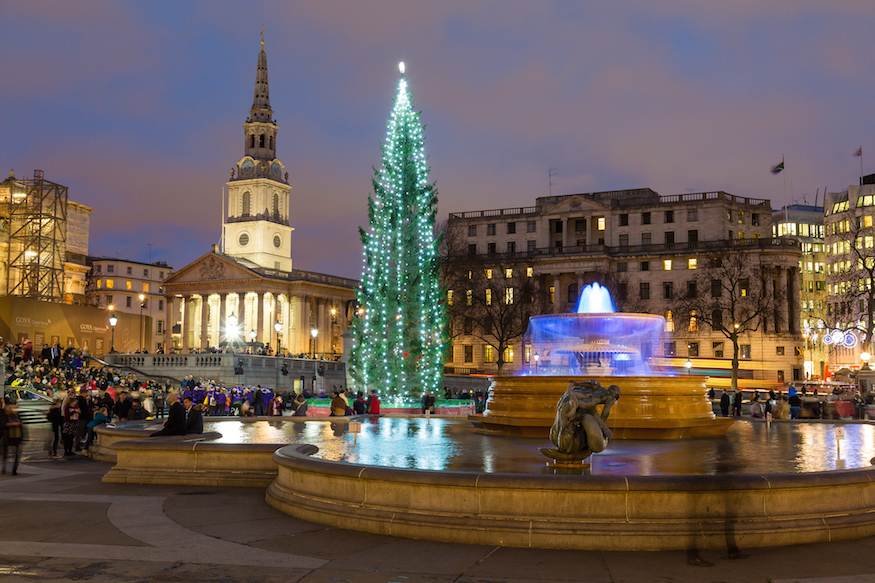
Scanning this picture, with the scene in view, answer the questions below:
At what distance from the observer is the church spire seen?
109 meters

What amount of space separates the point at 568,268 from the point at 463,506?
71.5 meters

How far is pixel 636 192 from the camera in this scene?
8288cm

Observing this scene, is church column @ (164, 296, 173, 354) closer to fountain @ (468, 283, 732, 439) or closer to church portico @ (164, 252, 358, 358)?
church portico @ (164, 252, 358, 358)

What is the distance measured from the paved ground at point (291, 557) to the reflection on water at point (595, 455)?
5.87ft

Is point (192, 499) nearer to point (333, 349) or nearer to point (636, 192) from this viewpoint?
point (636, 192)

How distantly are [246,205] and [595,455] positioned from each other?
10166cm

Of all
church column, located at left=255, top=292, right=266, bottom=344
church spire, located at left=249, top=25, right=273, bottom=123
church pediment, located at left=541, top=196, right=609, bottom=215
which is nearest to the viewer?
church pediment, located at left=541, top=196, right=609, bottom=215

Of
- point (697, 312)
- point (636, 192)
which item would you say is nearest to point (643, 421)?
point (697, 312)

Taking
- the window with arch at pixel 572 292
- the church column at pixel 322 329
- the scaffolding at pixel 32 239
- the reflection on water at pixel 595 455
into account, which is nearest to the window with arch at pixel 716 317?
the window with arch at pixel 572 292

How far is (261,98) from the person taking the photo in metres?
110

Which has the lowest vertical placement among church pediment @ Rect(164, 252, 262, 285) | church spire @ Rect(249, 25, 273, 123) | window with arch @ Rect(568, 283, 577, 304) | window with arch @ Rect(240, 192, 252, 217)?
window with arch @ Rect(568, 283, 577, 304)

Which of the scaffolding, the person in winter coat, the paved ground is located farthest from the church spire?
the paved ground

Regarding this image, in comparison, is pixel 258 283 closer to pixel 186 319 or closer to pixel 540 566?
pixel 186 319

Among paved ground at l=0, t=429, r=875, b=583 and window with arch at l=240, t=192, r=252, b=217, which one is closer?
paved ground at l=0, t=429, r=875, b=583
